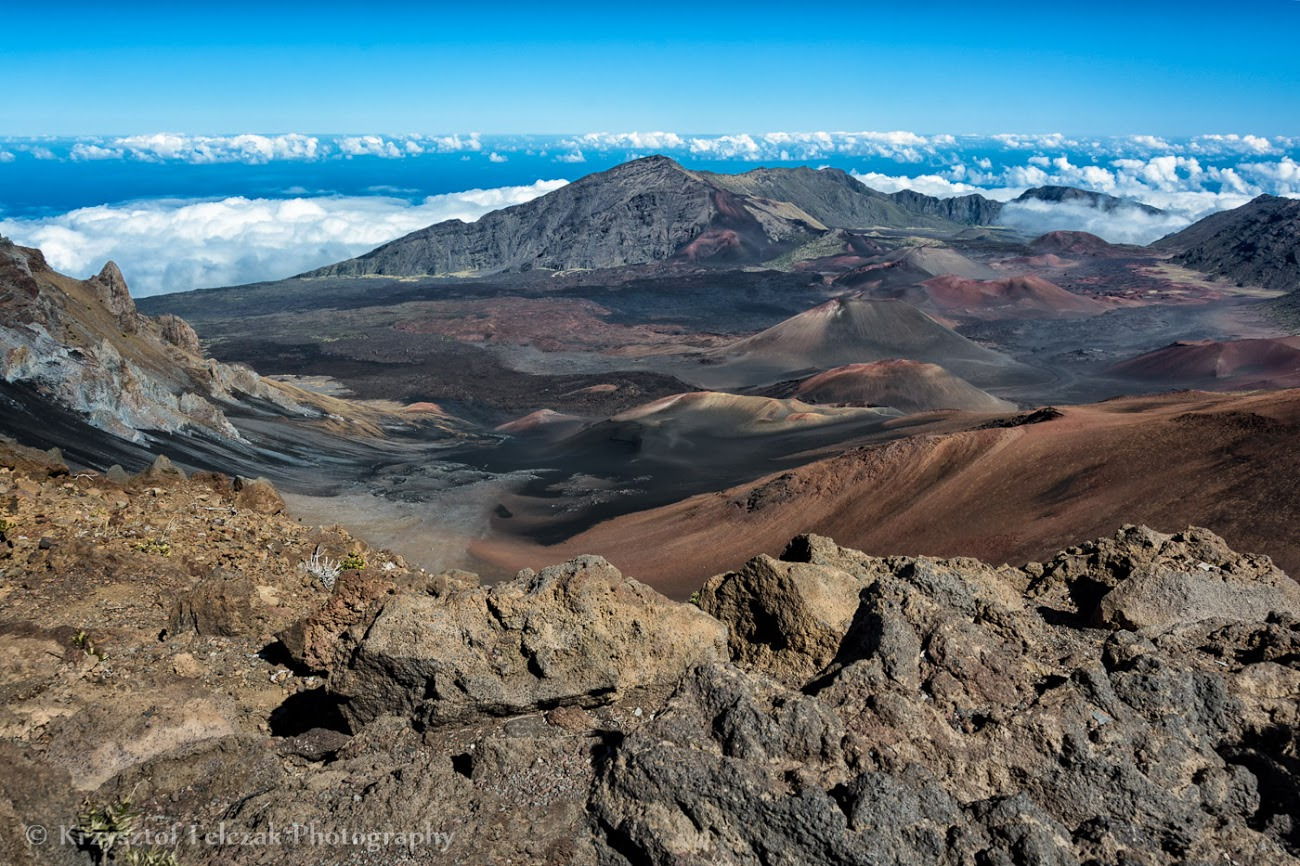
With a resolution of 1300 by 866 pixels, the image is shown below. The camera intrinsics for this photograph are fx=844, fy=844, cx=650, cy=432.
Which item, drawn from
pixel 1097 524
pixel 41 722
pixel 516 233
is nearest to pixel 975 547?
pixel 1097 524

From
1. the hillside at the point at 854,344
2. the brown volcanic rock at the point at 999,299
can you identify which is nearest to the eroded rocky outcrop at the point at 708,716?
the hillside at the point at 854,344

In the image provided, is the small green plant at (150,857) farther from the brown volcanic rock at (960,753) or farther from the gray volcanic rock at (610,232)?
the gray volcanic rock at (610,232)

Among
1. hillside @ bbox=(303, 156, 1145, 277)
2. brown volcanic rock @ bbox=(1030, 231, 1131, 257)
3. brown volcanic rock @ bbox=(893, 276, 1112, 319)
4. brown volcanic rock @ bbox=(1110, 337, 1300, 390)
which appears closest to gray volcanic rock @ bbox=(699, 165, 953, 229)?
hillside @ bbox=(303, 156, 1145, 277)

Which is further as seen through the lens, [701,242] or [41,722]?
[701,242]

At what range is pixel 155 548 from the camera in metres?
9.34

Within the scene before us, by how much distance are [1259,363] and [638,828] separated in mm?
70860

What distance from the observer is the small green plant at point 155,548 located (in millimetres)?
9219

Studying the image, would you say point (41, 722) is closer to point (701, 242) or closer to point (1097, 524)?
point (1097, 524)

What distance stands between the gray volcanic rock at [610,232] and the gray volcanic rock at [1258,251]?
2316 inches

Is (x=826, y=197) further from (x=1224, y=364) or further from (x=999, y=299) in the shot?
(x=1224, y=364)

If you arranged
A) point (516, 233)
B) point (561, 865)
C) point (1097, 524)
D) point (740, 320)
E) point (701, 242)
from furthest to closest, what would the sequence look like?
point (516, 233) → point (701, 242) → point (740, 320) → point (1097, 524) → point (561, 865)

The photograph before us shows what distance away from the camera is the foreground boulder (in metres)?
5.29

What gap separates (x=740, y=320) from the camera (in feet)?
324

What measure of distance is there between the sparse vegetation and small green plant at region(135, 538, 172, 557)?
54.6 inches
